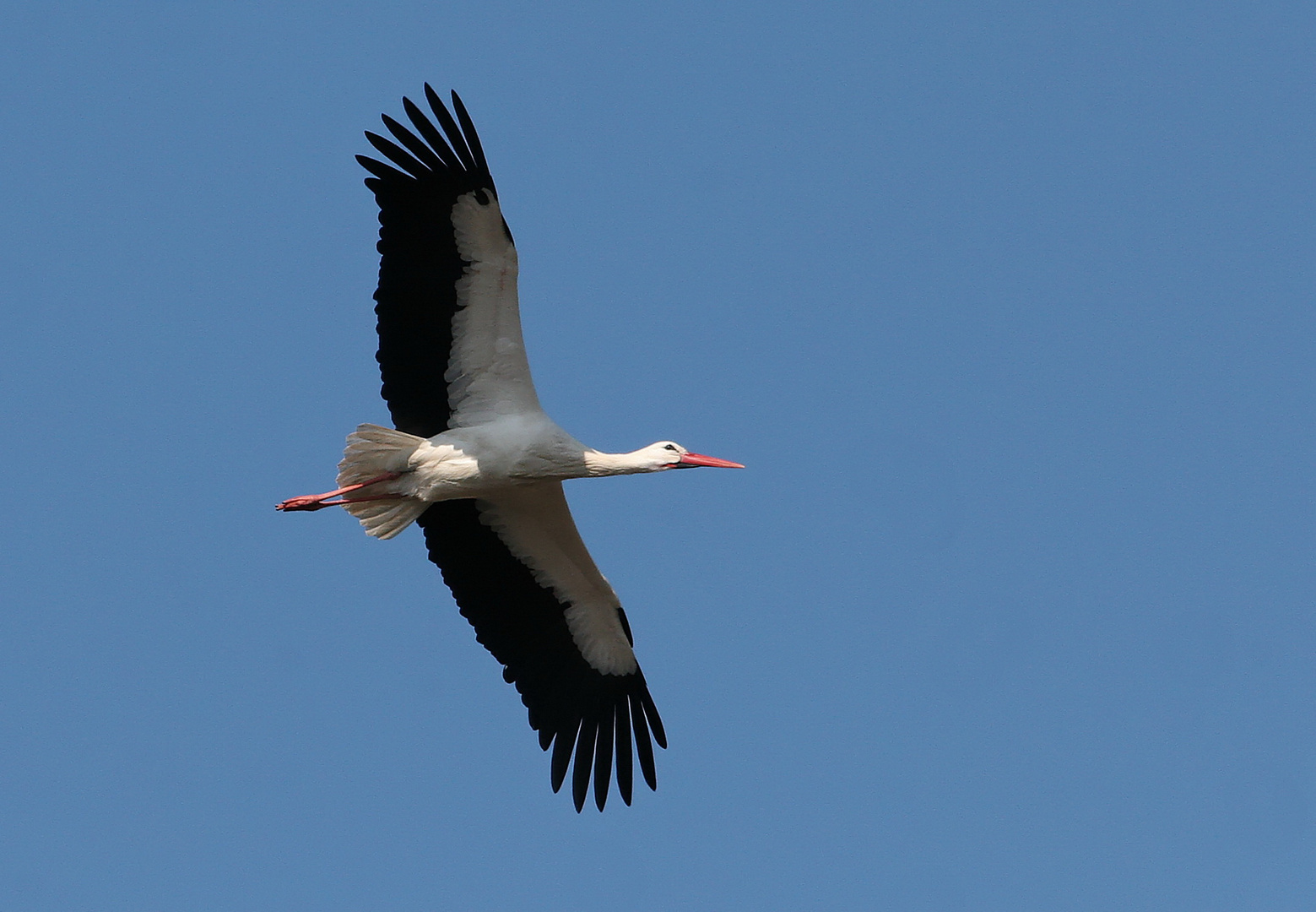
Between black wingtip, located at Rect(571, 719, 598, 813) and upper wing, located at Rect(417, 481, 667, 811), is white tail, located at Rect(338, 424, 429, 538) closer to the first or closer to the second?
upper wing, located at Rect(417, 481, 667, 811)

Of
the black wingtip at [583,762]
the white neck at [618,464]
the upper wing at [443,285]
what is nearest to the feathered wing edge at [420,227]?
the upper wing at [443,285]

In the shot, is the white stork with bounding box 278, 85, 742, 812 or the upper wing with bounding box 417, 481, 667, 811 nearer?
the white stork with bounding box 278, 85, 742, 812

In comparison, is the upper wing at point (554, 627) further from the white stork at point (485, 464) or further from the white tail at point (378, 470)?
the white tail at point (378, 470)

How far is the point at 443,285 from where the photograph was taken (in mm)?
12070

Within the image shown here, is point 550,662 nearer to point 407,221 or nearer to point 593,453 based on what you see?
point 593,453

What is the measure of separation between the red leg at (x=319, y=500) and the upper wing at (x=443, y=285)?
37 cm

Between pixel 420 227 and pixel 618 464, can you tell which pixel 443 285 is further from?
pixel 618 464

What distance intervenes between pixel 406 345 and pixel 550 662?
2.68 meters

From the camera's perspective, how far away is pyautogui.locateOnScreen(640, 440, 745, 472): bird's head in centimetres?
1267

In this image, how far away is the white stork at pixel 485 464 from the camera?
11867 millimetres

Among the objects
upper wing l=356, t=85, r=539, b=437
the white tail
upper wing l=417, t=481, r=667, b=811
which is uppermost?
upper wing l=356, t=85, r=539, b=437

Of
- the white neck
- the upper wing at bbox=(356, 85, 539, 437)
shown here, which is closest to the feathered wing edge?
the upper wing at bbox=(356, 85, 539, 437)

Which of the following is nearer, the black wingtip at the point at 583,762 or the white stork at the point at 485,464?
the white stork at the point at 485,464

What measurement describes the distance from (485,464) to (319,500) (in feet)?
3.94
